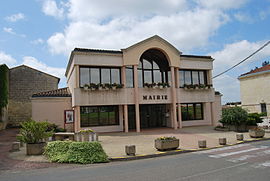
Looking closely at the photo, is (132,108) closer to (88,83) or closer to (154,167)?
(88,83)

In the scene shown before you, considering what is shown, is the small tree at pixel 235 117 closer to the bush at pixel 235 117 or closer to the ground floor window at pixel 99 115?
the bush at pixel 235 117

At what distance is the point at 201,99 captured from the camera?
71.9ft

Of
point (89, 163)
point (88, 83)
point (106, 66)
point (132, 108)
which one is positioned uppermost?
point (106, 66)

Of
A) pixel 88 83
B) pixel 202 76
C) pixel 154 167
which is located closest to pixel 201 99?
pixel 202 76

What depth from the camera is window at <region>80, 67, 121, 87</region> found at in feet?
61.7

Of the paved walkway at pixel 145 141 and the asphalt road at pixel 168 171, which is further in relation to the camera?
the paved walkway at pixel 145 141

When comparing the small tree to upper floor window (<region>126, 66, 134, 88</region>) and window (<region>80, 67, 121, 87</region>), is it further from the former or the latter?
window (<region>80, 67, 121, 87</region>)

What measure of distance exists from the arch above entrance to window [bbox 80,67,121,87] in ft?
4.98

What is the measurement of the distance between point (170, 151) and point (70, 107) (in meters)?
11.9

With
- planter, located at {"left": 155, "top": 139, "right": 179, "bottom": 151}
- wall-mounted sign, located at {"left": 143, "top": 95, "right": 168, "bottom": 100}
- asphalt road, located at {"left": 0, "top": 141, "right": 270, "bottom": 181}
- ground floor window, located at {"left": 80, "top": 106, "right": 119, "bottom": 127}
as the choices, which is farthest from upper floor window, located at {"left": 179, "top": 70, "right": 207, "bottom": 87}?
asphalt road, located at {"left": 0, "top": 141, "right": 270, "bottom": 181}

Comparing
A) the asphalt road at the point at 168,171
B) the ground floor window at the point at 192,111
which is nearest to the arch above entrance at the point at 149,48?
the ground floor window at the point at 192,111

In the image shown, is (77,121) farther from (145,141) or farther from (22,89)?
(22,89)

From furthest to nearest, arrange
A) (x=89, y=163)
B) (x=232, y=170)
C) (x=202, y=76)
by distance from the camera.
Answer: (x=202, y=76), (x=89, y=163), (x=232, y=170)

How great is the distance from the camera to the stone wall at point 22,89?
27500mm
